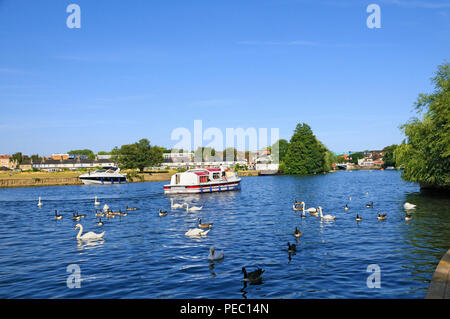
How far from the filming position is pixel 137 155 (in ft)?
497

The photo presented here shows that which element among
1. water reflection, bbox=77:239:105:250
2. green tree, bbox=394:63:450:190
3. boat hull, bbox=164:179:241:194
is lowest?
water reflection, bbox=77:239:105:250

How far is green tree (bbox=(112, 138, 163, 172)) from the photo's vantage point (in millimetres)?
151125

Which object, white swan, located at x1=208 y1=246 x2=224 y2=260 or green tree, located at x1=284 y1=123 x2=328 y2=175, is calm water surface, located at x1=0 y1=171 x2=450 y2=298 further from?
green tree, located at x1=284 y1=123 x2=328 y2=175

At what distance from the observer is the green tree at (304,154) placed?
146 meters

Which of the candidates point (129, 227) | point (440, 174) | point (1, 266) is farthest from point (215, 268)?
point (440, 174)

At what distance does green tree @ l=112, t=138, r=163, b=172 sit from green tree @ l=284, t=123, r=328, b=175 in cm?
5577

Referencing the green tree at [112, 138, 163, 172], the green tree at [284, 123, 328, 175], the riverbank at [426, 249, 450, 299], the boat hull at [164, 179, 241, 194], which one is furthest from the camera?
the green tree at [112, 138, 163, 172]

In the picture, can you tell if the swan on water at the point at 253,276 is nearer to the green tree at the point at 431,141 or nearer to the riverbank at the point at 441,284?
the riverbank at the point at 441,284

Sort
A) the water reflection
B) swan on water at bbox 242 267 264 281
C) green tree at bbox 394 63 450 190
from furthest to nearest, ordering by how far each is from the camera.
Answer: green tree at bbox 394 63 450 190 < the water reflection < swan on water at bbox 242 267 264 281

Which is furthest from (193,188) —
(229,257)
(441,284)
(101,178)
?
(441,284)

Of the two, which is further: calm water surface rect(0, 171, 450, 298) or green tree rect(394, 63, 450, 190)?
green tree rect(394, 63, 450, 190)

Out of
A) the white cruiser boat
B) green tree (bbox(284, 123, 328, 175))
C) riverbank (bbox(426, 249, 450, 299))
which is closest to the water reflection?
riverbank (bbox(426, 249, 450, 299))

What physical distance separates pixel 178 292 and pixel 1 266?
39.3 ft

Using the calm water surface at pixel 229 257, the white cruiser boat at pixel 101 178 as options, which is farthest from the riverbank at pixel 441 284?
the white cruiser boat at pixel 101 178
